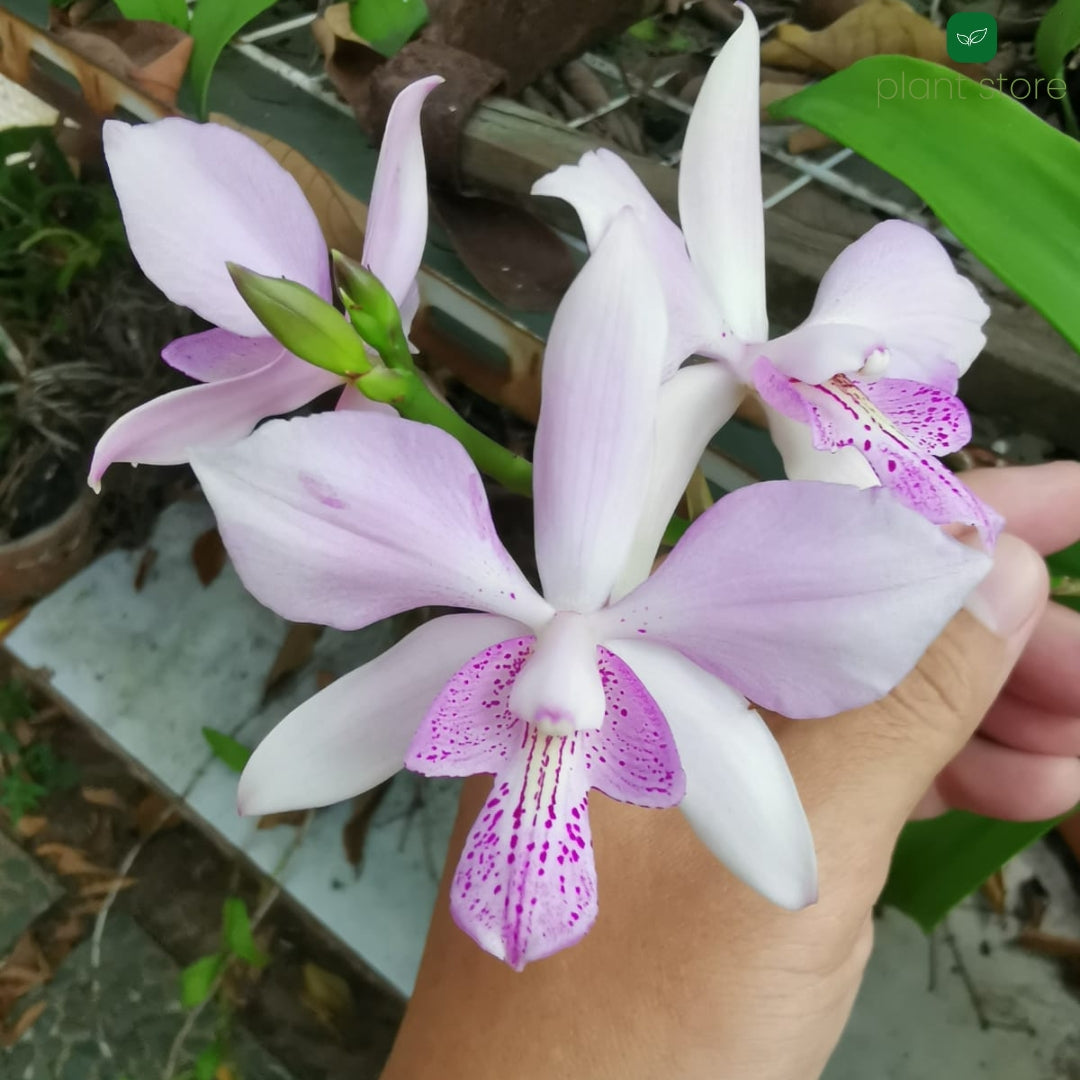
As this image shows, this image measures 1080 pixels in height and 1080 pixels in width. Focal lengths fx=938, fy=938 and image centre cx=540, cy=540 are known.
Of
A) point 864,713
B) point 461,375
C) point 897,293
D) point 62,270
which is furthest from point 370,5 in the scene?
point 864,713

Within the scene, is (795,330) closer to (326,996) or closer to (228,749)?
(228,749)

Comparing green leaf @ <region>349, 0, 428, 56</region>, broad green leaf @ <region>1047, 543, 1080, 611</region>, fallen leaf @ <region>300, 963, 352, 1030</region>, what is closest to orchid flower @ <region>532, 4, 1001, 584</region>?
broad green leaf @ <region>1047, 543, 1080, 611</region>

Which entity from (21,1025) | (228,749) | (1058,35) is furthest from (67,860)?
(1058,35)

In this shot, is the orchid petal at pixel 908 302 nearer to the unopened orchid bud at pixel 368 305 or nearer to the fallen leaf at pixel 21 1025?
the unopened orchid bud at pixel 368 305

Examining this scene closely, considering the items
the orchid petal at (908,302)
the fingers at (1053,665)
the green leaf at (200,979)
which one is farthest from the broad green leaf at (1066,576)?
the green leaf at (200,979)

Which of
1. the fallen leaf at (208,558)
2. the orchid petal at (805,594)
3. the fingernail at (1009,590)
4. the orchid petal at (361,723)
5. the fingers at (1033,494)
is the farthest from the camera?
the fallen leaf at (208,558)

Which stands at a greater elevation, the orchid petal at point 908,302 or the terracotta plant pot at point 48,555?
the orchid petal at point 908,302

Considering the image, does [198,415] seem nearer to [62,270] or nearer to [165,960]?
[62,270]
